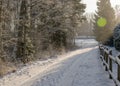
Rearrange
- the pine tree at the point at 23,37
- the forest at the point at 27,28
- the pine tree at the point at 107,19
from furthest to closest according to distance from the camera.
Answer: the pine tree at the point at 107,19, the pine tree at the point at 23,37, the forest at the point at 27,28

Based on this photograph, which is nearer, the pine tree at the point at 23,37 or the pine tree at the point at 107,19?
the pine tree at the point at 23,37

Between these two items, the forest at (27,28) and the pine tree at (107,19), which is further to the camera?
the pine tree at (107,19)

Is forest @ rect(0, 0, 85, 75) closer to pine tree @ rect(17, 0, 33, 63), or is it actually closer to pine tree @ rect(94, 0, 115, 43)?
pine tree @ rect(17, 0, 33, 63)

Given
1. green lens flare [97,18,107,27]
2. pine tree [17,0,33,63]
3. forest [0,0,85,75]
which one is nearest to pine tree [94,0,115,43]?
green lens flare [97,18,107,27]

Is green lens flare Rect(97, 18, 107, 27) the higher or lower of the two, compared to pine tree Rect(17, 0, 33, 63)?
higher

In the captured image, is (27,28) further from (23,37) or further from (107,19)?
(107,19)

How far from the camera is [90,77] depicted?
11289 millimetres

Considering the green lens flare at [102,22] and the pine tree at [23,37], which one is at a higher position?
the green lens flare at [102,22]

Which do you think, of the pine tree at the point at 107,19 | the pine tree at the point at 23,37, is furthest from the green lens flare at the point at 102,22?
the pine tree at the point at 23,37

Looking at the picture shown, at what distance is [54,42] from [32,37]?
25.6 feet

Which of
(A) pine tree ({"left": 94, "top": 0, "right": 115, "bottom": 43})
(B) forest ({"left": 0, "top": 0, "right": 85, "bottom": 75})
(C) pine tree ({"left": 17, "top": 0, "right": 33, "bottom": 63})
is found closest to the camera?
(B) forest ({"left": 0, "top": 0, "right": 85, "bottom": 75})

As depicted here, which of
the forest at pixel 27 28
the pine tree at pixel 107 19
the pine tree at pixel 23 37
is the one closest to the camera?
the forest at pixel 27 28

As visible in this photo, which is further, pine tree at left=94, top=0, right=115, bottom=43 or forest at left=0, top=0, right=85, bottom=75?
pine tree at left=94, top=0, right=115, bottom=43

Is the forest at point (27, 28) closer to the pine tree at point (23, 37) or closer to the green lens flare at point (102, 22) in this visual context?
the pine tree at point (23, 37)
